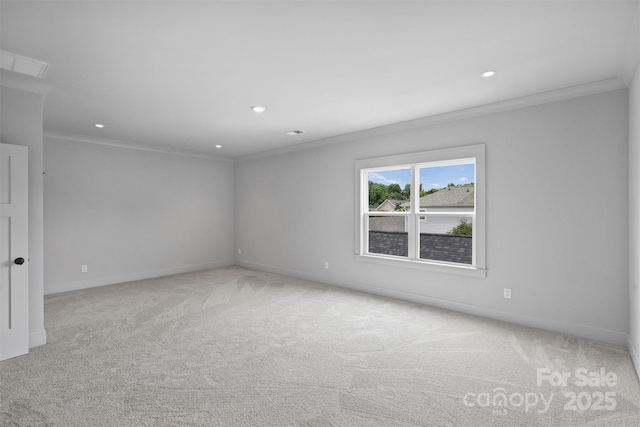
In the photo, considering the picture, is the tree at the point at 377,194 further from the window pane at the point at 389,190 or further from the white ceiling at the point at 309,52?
the white ceiling at the point at 309,52

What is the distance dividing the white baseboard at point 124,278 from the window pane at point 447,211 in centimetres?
464

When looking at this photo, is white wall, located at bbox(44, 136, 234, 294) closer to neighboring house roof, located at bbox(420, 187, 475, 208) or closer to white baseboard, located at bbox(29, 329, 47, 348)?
white baseboard, located at bbox(29, 329, 47, 348)

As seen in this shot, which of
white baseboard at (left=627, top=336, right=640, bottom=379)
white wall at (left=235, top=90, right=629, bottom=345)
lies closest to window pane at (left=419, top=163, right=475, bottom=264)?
white wall at (left=235, top=90, right=629, bottom=345)

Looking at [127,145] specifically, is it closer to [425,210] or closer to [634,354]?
[425,210]

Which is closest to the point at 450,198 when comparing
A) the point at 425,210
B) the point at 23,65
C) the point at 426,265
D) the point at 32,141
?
the point at 425,210

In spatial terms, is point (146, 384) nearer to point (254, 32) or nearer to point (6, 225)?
point (6, 225)

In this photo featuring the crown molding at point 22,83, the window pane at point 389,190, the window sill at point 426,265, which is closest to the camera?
the crown molding at point 22,83

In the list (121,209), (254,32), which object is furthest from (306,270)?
(254,32)

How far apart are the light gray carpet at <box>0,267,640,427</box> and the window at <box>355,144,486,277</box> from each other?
79 centimetres

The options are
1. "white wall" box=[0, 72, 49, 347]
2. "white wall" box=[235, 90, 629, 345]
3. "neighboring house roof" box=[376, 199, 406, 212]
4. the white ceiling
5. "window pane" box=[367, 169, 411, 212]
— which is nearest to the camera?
the white ceiling

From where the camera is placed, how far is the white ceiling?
1936mm

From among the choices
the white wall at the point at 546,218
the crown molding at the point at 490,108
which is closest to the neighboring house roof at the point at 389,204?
the white wall at the point at 546,218

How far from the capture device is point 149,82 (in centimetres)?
298

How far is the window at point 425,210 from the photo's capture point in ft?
13.0
